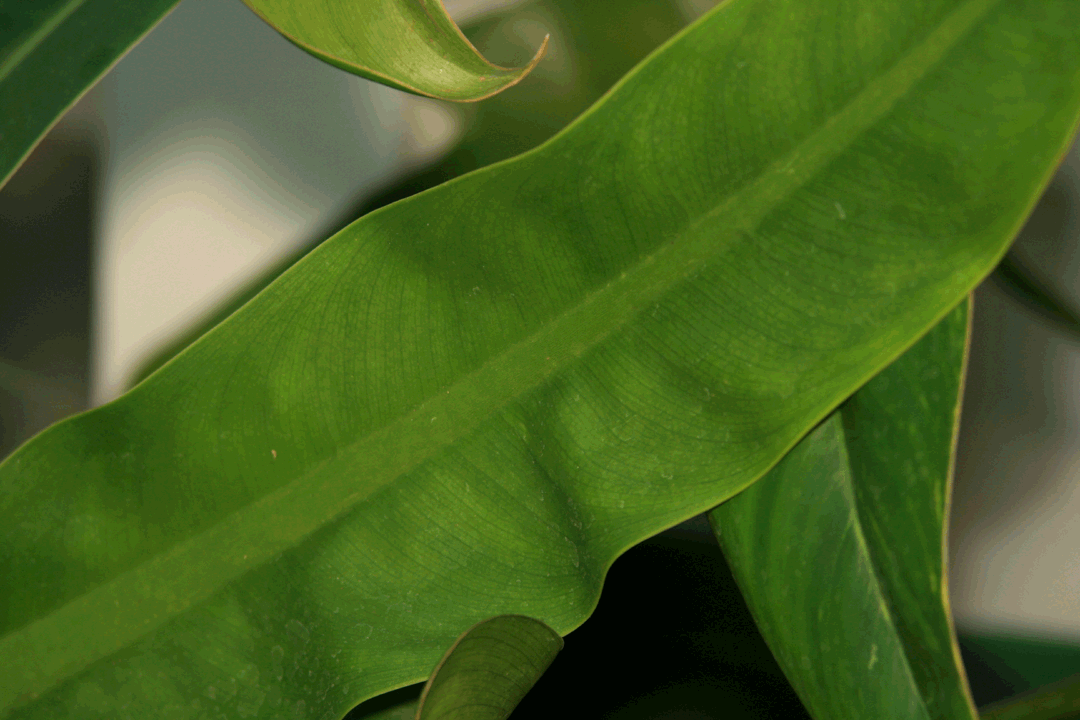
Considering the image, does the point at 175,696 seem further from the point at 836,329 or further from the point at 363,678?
the point at 836,329

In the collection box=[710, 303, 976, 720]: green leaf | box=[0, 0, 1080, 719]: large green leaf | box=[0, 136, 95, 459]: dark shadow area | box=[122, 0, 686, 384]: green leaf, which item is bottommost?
box=[710, 303, 976, 720]: green leaf

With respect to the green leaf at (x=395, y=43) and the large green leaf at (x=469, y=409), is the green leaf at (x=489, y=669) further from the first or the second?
the green leaf at (x=395, y=43)

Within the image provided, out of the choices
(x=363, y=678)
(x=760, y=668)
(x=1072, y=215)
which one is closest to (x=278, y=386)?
(x=363, y=678)

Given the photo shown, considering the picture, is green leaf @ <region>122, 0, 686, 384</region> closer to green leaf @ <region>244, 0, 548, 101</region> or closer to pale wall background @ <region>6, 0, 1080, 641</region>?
pale wall background @ <region>6, 0, 1080, 641</region>

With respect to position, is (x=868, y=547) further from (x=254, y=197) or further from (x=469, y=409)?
(x=254, y=197)

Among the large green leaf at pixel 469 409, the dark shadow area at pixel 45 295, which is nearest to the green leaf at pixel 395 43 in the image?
the large green leaf at pixel 469 409

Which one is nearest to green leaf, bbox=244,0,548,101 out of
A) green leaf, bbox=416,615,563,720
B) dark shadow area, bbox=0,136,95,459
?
green leaf, bbox=416,615,563,720

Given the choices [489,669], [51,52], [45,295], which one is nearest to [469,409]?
[489,669]

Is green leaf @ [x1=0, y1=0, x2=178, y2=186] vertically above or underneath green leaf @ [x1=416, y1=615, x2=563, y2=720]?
above
